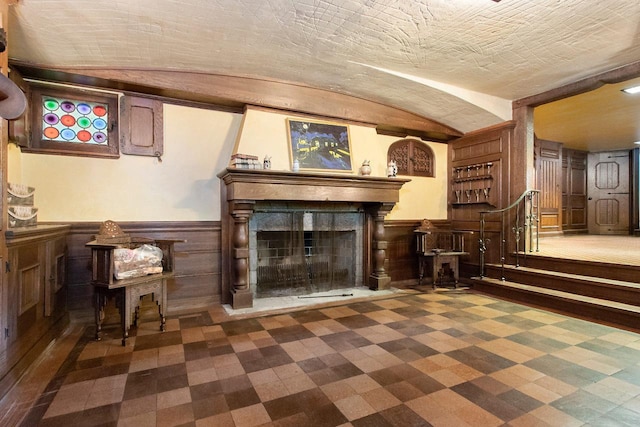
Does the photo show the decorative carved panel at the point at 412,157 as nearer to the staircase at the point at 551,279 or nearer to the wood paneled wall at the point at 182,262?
the staircase at the point at 551,279

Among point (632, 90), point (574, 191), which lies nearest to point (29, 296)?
point (632, 90)

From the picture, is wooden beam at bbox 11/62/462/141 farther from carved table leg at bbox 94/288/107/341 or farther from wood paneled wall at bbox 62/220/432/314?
carved table leg at bbox 94/288/107/341

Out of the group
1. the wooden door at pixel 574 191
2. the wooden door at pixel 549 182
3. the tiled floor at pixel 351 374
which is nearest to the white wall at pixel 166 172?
the tiled floor at pixel 351 374

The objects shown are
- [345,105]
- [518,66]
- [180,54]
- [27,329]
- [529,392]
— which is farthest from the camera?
[345,105]

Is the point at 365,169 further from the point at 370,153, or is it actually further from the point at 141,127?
the point at 141,127

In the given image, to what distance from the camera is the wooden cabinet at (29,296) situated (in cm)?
194

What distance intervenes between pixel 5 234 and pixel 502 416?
3127 millimetres

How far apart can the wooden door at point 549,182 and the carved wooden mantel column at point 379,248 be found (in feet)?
14.3

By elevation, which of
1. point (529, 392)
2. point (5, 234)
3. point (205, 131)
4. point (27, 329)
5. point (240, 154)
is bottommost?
point (529, 392)

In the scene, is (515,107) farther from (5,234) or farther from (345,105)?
(5,234)

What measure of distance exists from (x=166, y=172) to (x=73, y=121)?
1.00 m

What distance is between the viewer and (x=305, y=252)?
430 centimetres

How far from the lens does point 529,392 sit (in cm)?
190

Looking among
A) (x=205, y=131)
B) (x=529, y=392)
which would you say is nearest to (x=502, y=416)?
(x=529, y=392)
